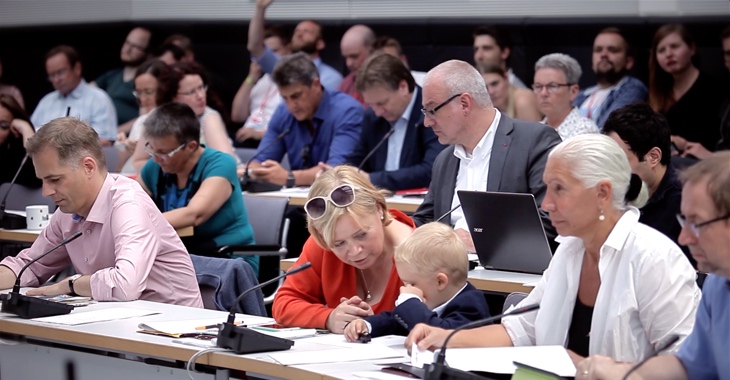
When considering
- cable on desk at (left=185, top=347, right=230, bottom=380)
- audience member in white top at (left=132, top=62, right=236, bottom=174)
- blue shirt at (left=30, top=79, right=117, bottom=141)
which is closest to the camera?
cable on desk at (left=185, top=347, right=230, bottom=380)

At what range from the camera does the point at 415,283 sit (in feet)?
9.89

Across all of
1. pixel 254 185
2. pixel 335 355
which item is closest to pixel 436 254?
pixel 335 355

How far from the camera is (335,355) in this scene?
2.80 m

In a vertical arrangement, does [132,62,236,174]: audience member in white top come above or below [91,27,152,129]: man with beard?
below

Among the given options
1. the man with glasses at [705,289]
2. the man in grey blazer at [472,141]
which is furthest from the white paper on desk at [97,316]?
the man with glasses at [705,289]

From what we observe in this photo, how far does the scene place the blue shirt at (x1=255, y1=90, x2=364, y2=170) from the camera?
6562mm

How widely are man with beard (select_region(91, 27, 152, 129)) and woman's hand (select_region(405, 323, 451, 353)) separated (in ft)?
22.3

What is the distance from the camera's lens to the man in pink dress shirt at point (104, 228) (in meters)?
3.62

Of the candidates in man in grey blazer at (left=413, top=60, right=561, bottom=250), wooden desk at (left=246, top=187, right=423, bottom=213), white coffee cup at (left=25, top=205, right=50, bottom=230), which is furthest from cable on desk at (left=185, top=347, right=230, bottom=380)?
white coffee cup at (left=25, top=205, right=50, bottom=230)

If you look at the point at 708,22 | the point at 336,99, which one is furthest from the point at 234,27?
the point at 708,22

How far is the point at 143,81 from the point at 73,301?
4.03m

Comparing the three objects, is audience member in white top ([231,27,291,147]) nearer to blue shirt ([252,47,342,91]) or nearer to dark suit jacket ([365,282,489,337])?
blue shirt ([252,47,342,91])

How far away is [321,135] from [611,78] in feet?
6.52

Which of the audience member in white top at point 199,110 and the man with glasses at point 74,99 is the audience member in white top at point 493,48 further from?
the man with glasses at point 74,99
